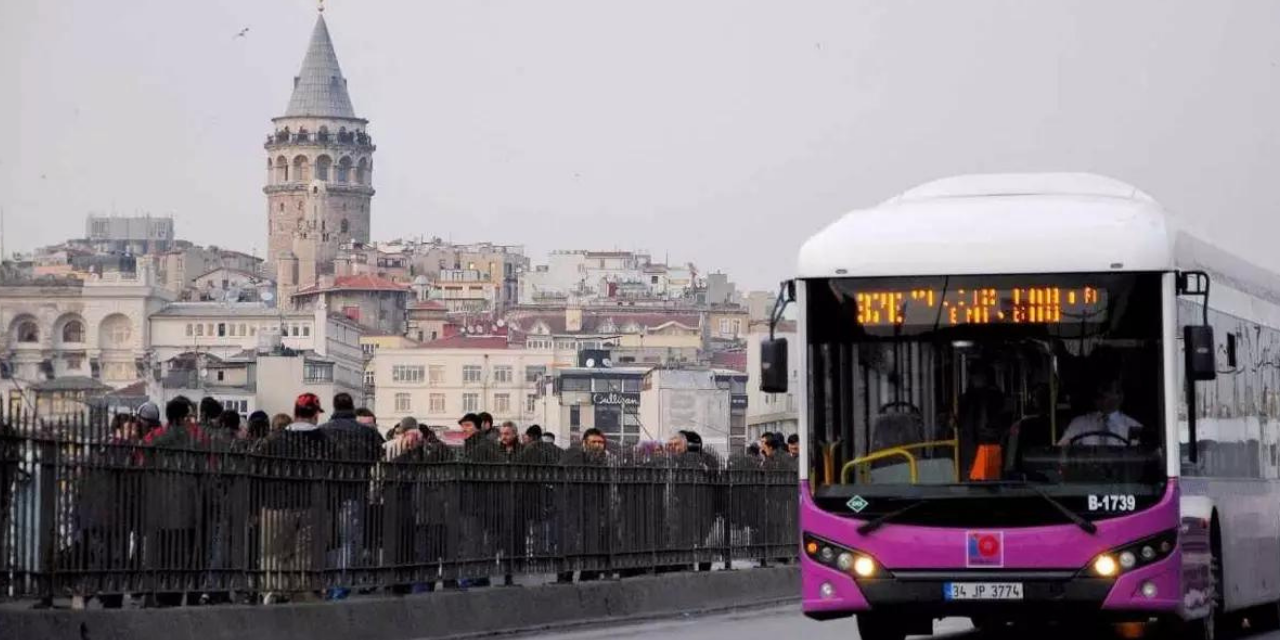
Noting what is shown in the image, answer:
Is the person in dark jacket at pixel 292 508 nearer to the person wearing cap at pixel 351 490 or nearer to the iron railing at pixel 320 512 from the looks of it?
the iron railing at pixel 320 512

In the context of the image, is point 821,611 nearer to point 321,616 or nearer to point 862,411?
point 862,411

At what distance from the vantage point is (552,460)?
22.8m

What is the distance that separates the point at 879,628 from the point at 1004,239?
93.4 inches

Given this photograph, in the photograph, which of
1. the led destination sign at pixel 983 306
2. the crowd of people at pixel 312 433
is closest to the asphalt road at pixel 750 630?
the crowd of people at pixel 312 433

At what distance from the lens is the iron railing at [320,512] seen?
15000 millimetres

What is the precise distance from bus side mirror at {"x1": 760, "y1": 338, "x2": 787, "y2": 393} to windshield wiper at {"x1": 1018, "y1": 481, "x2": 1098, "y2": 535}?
1.34 meters

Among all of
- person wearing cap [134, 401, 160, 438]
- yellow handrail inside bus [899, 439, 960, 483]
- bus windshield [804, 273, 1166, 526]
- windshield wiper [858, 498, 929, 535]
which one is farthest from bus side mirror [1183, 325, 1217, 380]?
person wearing cap [134, 401, 160, 438]

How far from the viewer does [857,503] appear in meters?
16.4

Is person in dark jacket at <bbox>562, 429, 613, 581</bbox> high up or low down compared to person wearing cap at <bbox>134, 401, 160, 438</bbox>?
down

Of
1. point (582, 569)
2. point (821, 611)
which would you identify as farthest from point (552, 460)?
point (821, 611)

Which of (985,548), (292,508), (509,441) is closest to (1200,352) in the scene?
(985,548)

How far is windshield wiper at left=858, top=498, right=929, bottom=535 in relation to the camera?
1625 cm

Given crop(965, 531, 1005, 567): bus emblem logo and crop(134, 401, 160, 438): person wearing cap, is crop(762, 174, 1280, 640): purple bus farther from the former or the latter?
crop(134, 401, 160, 438): person wearing cap

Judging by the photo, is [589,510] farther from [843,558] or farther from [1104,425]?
[1104,425]
